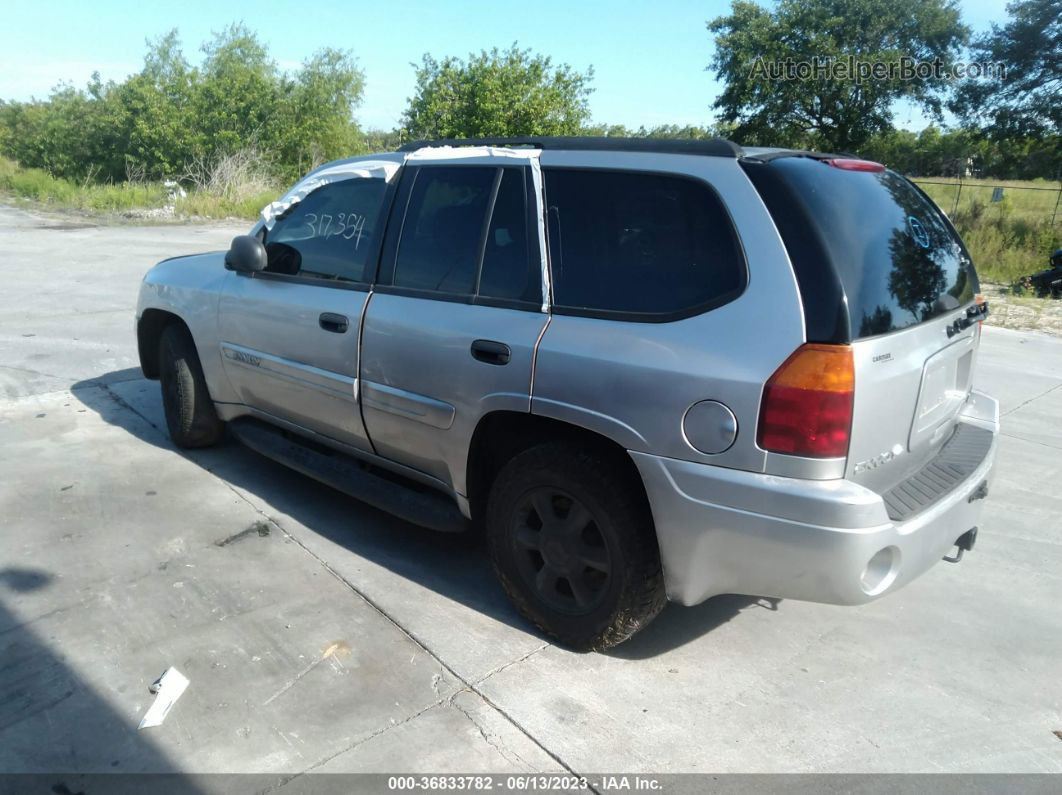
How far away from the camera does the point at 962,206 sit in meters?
19.8

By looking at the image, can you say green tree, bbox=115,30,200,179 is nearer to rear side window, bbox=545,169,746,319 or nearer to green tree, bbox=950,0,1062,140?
green tree, bbox=950,0,1062,140

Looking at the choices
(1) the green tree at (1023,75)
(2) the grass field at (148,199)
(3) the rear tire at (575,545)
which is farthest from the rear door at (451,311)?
(1) the green tree at (1023,75)

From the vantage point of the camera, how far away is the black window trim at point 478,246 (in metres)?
3.20

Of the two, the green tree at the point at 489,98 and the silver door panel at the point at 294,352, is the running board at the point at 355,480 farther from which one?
the green tree at the point at 489,98

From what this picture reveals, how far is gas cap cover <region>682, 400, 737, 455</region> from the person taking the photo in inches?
101

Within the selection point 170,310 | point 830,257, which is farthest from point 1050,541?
point 170,310

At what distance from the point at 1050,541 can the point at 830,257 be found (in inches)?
107

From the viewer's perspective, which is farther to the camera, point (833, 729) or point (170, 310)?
point (170, 310)

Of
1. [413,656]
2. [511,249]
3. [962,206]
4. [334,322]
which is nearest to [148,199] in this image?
[962,206]

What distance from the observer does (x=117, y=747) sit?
8.61 feet

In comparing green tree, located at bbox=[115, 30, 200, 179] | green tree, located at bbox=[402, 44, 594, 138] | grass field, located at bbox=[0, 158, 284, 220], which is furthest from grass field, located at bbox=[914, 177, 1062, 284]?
green tree, located at bbox=[115, 30, 200, 179]

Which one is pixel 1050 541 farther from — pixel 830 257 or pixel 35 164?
pixel 35 164

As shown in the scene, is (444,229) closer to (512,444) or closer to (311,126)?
(512,444)

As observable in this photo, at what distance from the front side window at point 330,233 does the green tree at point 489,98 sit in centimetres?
1606
